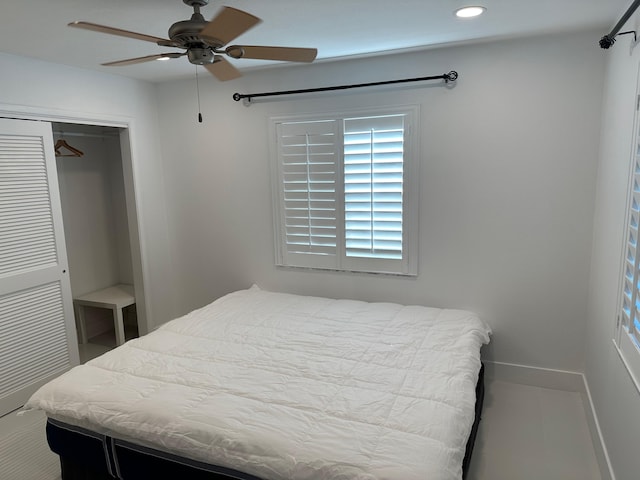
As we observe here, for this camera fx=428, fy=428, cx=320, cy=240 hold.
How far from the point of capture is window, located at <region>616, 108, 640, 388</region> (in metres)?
1.70

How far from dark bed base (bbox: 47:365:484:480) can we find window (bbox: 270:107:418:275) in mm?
1561

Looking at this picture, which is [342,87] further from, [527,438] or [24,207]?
[527,438]

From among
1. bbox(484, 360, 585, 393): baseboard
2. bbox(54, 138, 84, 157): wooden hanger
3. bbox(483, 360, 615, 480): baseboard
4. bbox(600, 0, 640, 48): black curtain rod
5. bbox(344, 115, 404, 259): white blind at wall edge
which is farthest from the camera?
bbox(54, 138, 84, 157): wooden hanger

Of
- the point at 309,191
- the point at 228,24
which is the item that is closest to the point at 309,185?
the point at 309,191

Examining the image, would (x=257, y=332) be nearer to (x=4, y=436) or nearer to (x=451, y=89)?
(x=4, y=436)

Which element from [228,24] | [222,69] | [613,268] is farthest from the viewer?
[613,268]

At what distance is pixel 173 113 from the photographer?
12.8 feet

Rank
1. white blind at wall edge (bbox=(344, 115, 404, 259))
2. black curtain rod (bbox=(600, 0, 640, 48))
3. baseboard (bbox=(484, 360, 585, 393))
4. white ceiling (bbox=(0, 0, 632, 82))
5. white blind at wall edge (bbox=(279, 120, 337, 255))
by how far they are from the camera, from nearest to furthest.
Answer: black curtain rod (bbox=(600, 0, 640, 48)) → white ceiling (bbox=(0, 0, 632, 82)) → baseboard (bbox=(484, 360, 585, 393)) → white blind at wall edge (bbox=(344, 115, 404, 259)) → white blind at wall edge (bbox=(279, 120, 337, 255))

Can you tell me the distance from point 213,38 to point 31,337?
2.59m

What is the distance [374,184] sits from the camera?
3227mm

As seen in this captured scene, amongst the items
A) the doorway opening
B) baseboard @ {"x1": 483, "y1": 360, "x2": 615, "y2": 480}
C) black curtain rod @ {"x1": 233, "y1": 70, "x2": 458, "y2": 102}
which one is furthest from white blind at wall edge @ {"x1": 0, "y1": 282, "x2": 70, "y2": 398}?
baseboard @ {"x1": 483, "y1": 360, "x2": 615, "y2": 480}

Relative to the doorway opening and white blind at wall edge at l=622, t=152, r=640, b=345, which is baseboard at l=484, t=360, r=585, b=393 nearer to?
white blind at wall edge at l=622, t=152, r=640, b=345

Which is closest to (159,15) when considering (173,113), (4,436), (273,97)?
(273,97)

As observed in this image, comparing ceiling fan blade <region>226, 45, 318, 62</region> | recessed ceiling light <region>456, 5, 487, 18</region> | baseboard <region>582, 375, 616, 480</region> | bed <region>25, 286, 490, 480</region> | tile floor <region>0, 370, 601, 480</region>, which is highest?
recessed ceiling light <region>456, 5, 487, 18</region>
